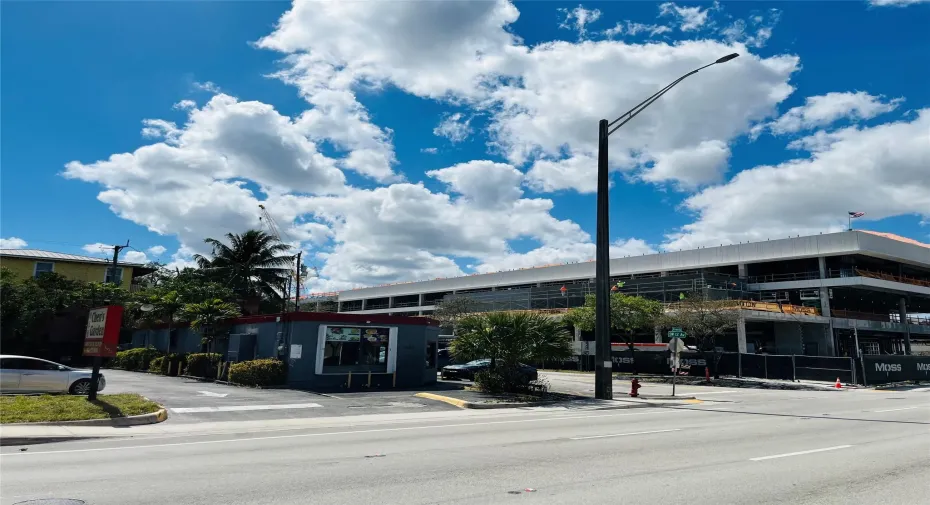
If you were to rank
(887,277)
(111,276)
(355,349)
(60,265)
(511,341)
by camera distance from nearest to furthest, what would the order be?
1. (511,341)
2. (355,349)
3. (60,265)
4. (111,276)
5. (887,277)

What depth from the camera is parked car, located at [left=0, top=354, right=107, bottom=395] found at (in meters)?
19.5

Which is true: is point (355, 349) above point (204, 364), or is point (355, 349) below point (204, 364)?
above

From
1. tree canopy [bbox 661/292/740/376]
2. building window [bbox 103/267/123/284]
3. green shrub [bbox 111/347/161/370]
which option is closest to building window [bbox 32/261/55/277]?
building window [bbox 103/267/123/284]

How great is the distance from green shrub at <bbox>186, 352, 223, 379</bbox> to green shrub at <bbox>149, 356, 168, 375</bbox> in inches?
137

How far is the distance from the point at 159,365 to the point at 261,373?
1393cm

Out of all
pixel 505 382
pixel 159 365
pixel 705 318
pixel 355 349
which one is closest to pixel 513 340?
pixel 505 382

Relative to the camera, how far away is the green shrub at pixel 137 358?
126 feet

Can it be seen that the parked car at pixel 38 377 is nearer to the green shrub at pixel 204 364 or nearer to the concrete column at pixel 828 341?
the green shrub at pixel 204 364

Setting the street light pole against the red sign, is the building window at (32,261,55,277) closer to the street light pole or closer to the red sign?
the red sign

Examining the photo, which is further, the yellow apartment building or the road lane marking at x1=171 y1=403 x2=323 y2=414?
the yellow apartment building

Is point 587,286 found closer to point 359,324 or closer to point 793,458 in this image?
point 359,324

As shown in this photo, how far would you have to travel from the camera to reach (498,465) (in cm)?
920

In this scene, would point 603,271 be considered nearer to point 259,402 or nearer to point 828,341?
point 259,402

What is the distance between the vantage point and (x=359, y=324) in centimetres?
2738
